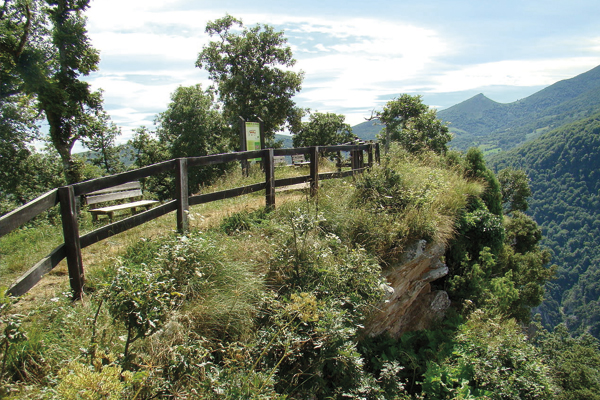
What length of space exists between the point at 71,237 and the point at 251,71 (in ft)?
83.8

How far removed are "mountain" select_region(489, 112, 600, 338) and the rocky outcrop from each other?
13428 cm

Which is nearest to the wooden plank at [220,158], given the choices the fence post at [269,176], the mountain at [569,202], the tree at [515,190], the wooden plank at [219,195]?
the fence post at [269,176]

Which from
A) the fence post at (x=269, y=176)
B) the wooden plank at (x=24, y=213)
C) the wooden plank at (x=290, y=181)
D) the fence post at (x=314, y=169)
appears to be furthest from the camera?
the fence post at (x=314, y=169)

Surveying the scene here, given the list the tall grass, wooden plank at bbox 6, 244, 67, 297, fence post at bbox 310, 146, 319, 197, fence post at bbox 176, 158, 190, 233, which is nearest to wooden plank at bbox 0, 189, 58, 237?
wooden plank at bbox 6, 244, 67, 297

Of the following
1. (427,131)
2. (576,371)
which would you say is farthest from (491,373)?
(576,371)

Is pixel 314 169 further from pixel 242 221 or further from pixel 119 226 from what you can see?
pixel 119 226

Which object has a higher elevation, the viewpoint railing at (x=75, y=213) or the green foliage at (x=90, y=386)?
the viewpoint railing at (x=75, y=213)

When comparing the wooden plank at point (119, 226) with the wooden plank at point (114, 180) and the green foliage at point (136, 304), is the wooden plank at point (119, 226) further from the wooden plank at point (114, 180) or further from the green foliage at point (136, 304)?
the green foliage at point (136, 304)

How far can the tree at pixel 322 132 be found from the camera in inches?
1480

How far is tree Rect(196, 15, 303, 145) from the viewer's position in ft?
88.0

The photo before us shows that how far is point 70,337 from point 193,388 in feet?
3.64

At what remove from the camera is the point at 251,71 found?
27.0 m

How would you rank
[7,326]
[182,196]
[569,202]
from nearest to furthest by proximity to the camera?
1. [7,326]
2. [182,196]
3. [569,202]

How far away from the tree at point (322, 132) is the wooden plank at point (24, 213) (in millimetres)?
34326
